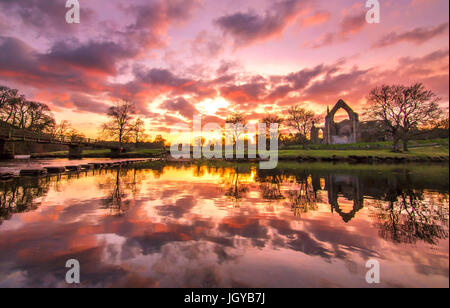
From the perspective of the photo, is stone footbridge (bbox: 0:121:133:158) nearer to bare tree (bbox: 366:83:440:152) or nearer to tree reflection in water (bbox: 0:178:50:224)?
tree reflection in water (bbox: 0:178:50:224)

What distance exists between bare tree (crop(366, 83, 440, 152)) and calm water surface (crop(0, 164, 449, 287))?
125ft

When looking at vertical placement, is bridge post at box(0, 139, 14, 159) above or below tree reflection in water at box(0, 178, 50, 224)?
above

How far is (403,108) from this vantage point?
37.5 metres

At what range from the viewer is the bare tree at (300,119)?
59.5 m

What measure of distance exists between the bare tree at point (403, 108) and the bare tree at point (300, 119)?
18137mm

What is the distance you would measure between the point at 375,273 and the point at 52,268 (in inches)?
221

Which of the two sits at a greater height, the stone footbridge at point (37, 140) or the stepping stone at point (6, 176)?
the stone footbridge at point (37, 140)

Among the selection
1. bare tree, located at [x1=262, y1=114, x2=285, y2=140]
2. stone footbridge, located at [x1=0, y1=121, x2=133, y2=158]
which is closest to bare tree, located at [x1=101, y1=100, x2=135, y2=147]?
stone footbridge, located at [x1=0, y1=121, x2=133, y2=158]

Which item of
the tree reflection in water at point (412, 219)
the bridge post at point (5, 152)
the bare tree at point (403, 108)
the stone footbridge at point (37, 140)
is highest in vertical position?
the bare tree at point (403, 108)

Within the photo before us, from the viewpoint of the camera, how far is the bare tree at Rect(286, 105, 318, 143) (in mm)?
59531

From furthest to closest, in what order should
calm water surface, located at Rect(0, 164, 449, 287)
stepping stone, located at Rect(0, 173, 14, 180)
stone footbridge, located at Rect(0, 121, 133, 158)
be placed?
stone footbridge, located at Rect(0, 121, 133, 158), stepping stone, located at Rect(0, 173, 14, 180), calm water surface, located at Rect(0, 164, 449, 287)

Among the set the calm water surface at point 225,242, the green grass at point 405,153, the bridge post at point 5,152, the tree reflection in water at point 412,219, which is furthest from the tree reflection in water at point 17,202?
the green grass at point 405,153

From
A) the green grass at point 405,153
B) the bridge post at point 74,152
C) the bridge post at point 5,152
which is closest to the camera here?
the green grass at point 405,153

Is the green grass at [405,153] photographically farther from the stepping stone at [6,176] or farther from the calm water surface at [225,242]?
the stepping stone at [6,176]
